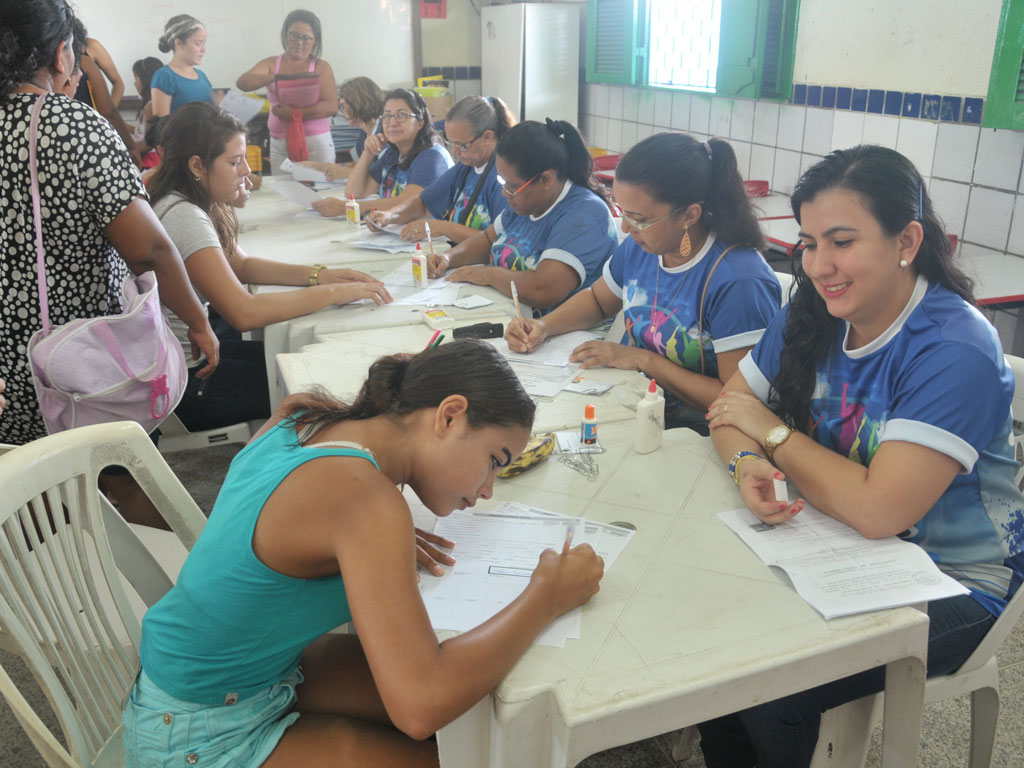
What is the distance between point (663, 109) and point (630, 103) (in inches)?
18.1

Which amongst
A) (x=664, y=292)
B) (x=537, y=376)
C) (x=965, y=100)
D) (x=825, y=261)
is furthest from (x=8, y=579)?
(x=965, y=100)

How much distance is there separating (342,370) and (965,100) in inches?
104

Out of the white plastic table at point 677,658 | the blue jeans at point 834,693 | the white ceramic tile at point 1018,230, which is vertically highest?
the white ceramic tile at point 1018,230

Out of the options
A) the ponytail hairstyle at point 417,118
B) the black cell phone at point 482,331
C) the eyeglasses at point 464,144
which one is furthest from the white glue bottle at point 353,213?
the black cell phone at point 482,331

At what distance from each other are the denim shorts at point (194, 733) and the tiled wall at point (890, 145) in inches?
117

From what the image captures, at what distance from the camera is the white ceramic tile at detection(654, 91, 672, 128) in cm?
524

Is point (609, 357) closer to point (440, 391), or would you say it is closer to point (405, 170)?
point (440, 391)

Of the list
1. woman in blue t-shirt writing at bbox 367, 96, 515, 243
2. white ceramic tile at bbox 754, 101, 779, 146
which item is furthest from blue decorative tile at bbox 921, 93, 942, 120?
woman in blue t-shirt writing at bbox 367, 96, 515, 243

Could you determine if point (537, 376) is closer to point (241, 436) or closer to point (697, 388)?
point (697, 388)

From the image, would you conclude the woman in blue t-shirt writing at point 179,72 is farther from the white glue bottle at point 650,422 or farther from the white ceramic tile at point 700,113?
the white glue bottle at point 650,422

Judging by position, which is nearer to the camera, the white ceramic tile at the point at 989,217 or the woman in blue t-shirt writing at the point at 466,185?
the white ceramic tile at the point at 989,217

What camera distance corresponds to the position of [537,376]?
2146 mm

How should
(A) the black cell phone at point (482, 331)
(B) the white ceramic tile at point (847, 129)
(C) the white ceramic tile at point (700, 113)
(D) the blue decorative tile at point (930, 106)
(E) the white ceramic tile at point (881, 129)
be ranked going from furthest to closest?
(C) the white ceramic tile at point (700, 113) < (B) the white ceramic tile at point (847, 129) < (E) the white ceramic tile at point (881, 129) < (D) the blue decorative tile at point (930, 106) < (A) the black cell phone at point (482, 331)

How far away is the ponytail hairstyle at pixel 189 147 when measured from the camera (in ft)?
8.82
